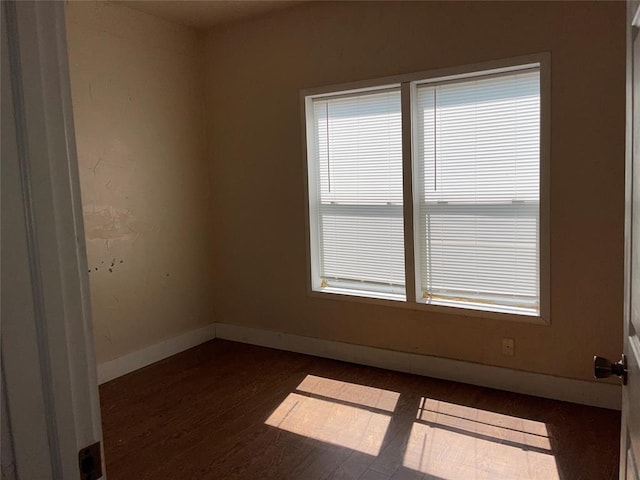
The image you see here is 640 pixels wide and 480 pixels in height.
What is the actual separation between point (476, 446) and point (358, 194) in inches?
76.4

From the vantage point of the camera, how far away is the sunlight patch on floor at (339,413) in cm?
279

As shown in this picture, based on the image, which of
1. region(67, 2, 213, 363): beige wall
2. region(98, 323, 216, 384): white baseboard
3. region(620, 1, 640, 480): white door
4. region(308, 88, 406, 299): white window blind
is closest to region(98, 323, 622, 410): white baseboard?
region(98, 323, 216, 384): white baseboard

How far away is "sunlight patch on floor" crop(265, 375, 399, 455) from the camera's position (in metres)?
2.79

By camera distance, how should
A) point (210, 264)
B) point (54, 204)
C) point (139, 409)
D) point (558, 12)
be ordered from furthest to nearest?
point (210, 264), point (139, 409), point (558, 12), point (54, 204)

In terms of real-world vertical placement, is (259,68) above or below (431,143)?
above

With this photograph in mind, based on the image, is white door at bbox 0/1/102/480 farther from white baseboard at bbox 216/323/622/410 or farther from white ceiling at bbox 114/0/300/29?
white ceiling at bbox 114/0/300/29

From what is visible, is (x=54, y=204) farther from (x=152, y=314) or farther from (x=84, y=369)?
(x=152, y=314)

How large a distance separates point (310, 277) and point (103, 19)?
2451mm

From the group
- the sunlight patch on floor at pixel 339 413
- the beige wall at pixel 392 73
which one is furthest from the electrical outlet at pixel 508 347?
the sunlight patch on floor at pixel 339 413

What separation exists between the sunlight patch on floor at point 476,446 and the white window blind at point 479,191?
0.75m

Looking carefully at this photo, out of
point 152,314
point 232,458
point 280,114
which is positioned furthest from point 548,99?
point 152,314

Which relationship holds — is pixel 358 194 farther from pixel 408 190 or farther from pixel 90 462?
pixel 90 462

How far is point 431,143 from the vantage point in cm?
350

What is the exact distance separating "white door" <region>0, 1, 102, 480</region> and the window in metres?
2.93
